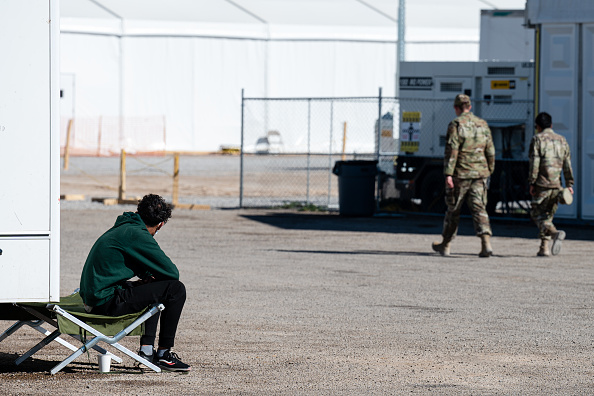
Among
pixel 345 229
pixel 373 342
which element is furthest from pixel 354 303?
pixel 345 229

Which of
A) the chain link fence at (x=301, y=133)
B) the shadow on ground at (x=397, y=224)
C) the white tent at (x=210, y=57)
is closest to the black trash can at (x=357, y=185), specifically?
the shadow on ground at (x=397, y=224)

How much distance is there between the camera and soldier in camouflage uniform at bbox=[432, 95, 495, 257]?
40.5 ft

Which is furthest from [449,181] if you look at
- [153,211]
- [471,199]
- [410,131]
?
[153,211]

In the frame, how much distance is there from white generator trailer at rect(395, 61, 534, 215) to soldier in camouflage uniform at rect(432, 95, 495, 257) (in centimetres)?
488

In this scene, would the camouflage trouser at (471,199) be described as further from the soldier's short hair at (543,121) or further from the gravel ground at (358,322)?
the soldier's short hair at (543,121)

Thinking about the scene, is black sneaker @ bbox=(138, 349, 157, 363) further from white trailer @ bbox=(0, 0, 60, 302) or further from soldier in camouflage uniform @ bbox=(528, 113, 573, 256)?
soldier in camouflage uniform @ bbox=(528, 113, 573, 256)

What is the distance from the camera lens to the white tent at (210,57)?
1500 inches

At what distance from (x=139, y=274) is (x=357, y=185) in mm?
11853

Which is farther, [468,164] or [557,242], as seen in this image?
[557,242]

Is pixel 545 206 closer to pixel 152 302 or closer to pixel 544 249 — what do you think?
pixel 544 249

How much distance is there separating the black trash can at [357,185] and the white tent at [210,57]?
67.8ft

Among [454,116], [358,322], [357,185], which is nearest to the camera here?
[358,322]

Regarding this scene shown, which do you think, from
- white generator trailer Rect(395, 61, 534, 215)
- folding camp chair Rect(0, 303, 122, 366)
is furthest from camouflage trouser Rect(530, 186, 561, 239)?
folding camp chair Rect(0, 303, 122, 366)

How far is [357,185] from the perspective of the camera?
18125mm
